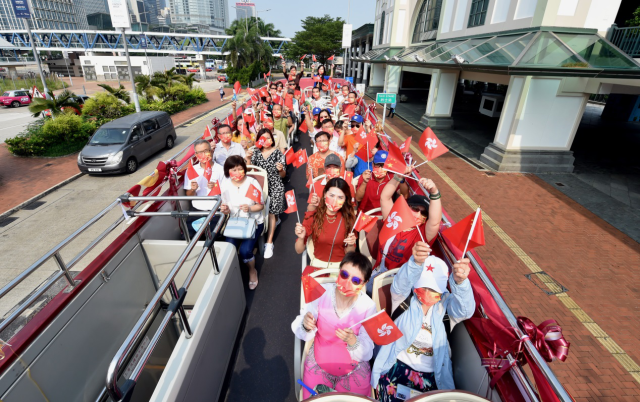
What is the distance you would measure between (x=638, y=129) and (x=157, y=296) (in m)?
23.1

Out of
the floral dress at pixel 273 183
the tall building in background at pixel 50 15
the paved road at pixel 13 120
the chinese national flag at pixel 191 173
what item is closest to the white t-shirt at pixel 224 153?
the floral dress at pixel 273 183

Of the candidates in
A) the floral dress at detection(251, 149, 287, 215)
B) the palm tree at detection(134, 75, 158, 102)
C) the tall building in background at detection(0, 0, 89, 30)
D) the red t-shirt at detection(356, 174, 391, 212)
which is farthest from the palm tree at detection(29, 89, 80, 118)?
the tall building in background at detection(0, 0, 89, 30)

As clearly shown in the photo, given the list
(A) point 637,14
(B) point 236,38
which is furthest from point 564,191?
(B) point 236,38

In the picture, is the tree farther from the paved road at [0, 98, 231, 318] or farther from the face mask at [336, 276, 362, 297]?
the face mask at [336, 276, 362, 297]

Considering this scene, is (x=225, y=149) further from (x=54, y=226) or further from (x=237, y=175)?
(x=54, y=226)

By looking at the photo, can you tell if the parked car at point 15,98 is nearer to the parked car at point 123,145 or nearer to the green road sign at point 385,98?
the parked car at point 123,145

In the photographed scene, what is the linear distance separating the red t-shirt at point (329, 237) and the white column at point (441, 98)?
43.5 ft

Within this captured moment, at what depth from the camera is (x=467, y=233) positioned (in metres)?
2.46

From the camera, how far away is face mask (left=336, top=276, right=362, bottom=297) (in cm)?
233

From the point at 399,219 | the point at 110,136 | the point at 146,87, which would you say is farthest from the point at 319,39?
the point at 399,219

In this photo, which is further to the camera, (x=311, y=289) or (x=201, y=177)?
(x=201, y=177)

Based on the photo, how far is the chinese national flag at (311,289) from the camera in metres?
2.41

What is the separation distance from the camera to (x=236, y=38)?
3538 centimetres

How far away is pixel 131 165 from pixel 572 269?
12187 millimetres
